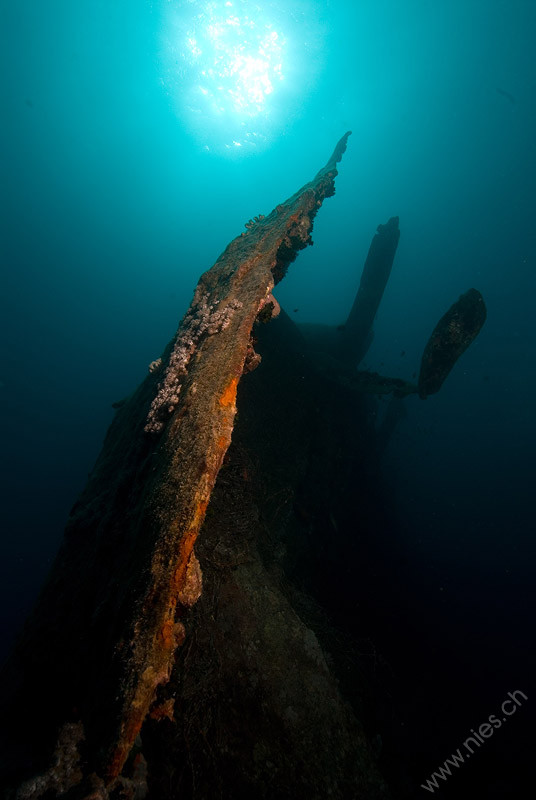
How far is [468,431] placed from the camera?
5878cm

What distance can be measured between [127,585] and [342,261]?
137 m

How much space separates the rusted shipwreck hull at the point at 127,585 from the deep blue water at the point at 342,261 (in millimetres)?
6834

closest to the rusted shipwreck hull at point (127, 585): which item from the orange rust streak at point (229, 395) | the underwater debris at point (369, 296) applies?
the orange rust streak at point (229, 395)

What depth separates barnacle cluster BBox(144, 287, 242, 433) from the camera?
2.82 m

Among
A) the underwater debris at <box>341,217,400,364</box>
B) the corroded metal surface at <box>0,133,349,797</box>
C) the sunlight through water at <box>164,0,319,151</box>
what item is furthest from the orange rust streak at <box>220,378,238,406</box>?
the sunlight through water at <box>164,0,319,151</box>

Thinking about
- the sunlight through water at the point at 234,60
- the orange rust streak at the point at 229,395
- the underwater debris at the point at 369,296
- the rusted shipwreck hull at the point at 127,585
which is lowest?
the rusted shipwreck hull at the point at 127,585

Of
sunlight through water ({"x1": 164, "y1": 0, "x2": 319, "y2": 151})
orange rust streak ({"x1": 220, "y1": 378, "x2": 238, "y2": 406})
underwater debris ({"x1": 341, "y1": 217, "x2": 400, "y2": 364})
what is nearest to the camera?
orange rust streak ({"x1": 220, "y1": 378, "x2": 238, "y2": 406})

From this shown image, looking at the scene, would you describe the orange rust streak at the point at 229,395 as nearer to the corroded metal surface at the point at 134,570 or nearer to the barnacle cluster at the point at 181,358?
the corroded metal surface at the point at 134,570

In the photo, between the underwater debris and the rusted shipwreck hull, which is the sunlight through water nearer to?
the underwater debris

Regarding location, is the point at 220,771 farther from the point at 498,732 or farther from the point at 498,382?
the point at 498,382

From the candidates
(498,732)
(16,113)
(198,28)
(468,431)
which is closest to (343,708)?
(498,732)

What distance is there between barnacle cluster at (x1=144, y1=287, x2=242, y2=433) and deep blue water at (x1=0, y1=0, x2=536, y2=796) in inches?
295

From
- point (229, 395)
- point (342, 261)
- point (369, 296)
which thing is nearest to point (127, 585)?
point (229, 395)

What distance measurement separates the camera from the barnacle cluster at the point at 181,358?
282cm
